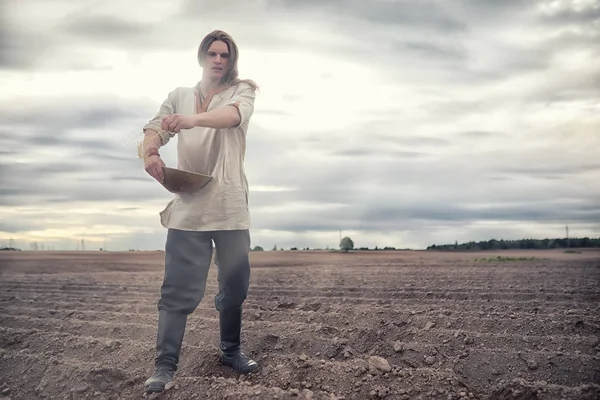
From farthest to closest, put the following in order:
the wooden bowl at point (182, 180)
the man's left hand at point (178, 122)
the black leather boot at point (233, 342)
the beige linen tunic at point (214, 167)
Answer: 1. the black leather boot at point (233, 342)
2. the beige linen tunic at point (214, 167)
3. the wooden bowl at point (182, 180)
4. the man's left hand at point (178, 122)

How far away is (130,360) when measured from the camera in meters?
3.94

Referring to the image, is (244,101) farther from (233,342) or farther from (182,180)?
(233,342)

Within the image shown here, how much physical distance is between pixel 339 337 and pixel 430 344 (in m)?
0.65

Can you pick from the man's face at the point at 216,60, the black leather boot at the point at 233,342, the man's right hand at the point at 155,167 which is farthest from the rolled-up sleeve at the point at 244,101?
the black leather boot at the point at 233,342

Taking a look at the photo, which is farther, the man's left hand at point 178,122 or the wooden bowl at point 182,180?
the wooden bowl at point 182,180

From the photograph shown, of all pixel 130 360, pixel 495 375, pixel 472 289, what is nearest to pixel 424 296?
pixel 472 289

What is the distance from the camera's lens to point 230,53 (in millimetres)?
3162

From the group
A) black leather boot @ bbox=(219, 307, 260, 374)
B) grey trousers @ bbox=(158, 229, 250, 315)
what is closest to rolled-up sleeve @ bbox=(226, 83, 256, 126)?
grey trousers @ bbox=(158, 229, 250, 315)

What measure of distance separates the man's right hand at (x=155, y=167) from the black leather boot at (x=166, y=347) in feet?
2.47

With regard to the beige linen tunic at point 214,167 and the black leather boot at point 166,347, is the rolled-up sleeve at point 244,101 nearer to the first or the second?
the beige linen tunic at point 214,167

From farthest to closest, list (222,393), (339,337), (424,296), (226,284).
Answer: (424,296) < (339,337) < (226,284) < (222,393)

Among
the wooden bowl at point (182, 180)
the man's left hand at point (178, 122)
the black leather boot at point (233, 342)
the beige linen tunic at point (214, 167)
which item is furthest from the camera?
the black leather boot at point (233, 342)

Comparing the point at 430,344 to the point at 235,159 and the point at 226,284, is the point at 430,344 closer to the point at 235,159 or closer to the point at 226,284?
the point at 226,284

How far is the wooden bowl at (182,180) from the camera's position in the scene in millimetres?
2973
